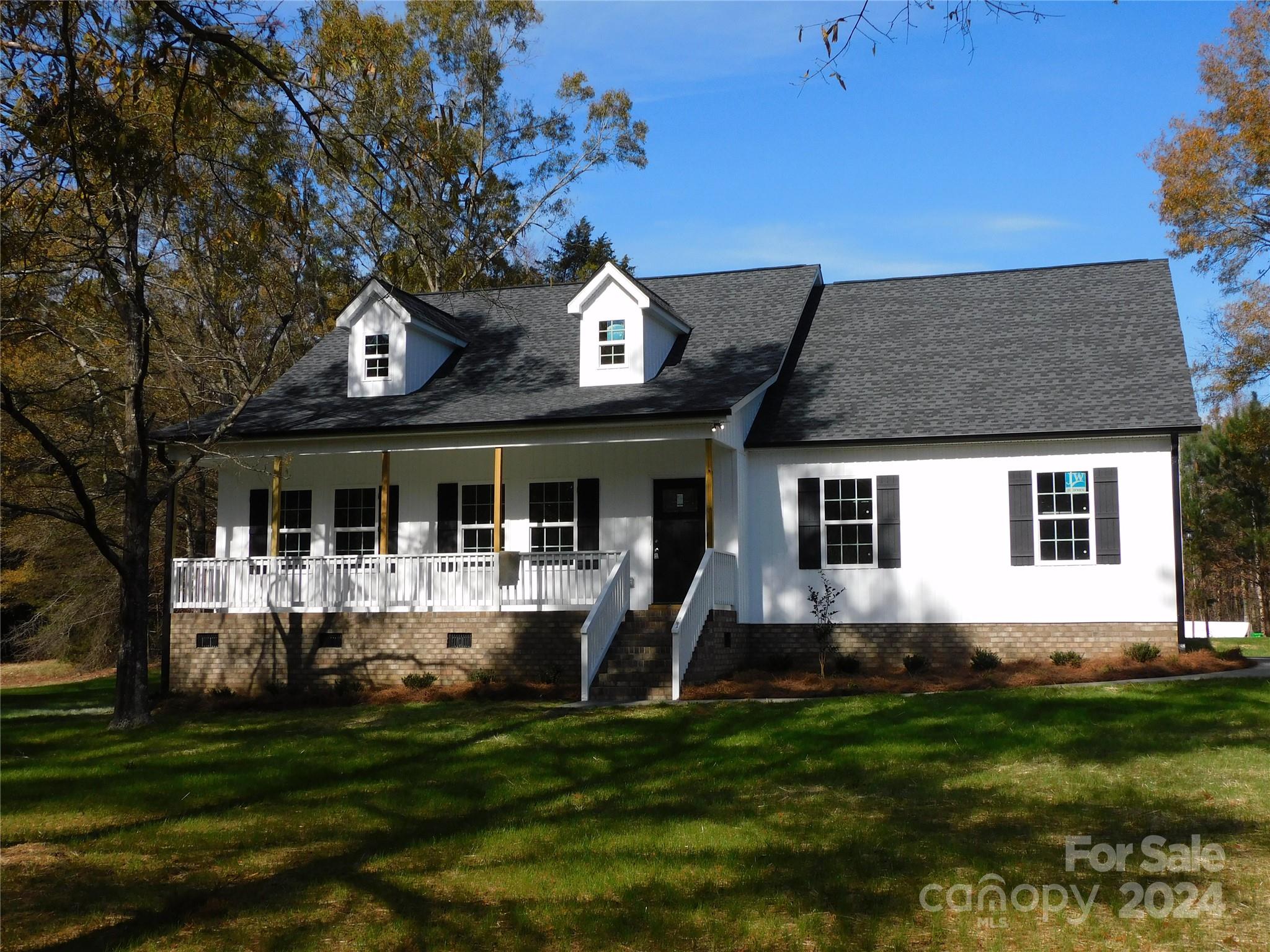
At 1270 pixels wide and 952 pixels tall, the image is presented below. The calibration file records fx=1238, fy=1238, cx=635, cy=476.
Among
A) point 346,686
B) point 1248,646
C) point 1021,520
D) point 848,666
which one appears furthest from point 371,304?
point 1248,646

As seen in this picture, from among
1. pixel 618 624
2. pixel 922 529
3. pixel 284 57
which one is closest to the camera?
pixel 284 57

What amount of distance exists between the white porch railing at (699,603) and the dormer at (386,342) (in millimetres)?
6632

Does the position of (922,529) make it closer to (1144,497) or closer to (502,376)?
(1144,497)

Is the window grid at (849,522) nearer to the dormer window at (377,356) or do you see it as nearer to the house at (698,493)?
the house at (698,493)

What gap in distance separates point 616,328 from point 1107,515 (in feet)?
28.1

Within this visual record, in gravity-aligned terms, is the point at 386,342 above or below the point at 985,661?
above

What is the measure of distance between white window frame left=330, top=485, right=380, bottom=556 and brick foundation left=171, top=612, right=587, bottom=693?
2.20 metres

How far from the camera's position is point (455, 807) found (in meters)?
10.8

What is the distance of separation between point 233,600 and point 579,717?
842 centimetres

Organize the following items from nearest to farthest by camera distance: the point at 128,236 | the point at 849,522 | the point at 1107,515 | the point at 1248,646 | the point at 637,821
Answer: the point at 637,821 → the point at 128,236 → the point at 1107,515 → the point at 849,522 → the point at 1248,646

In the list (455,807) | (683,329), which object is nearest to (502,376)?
(683,329)

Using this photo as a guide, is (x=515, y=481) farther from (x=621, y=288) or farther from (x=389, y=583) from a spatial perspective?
(x=621, y=288)

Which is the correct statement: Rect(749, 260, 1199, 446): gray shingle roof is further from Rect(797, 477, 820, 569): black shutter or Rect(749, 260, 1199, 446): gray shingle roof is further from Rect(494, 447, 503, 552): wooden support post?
Rect(494, 447, 503, 552): wooden support post

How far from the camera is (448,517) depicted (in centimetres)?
2148
